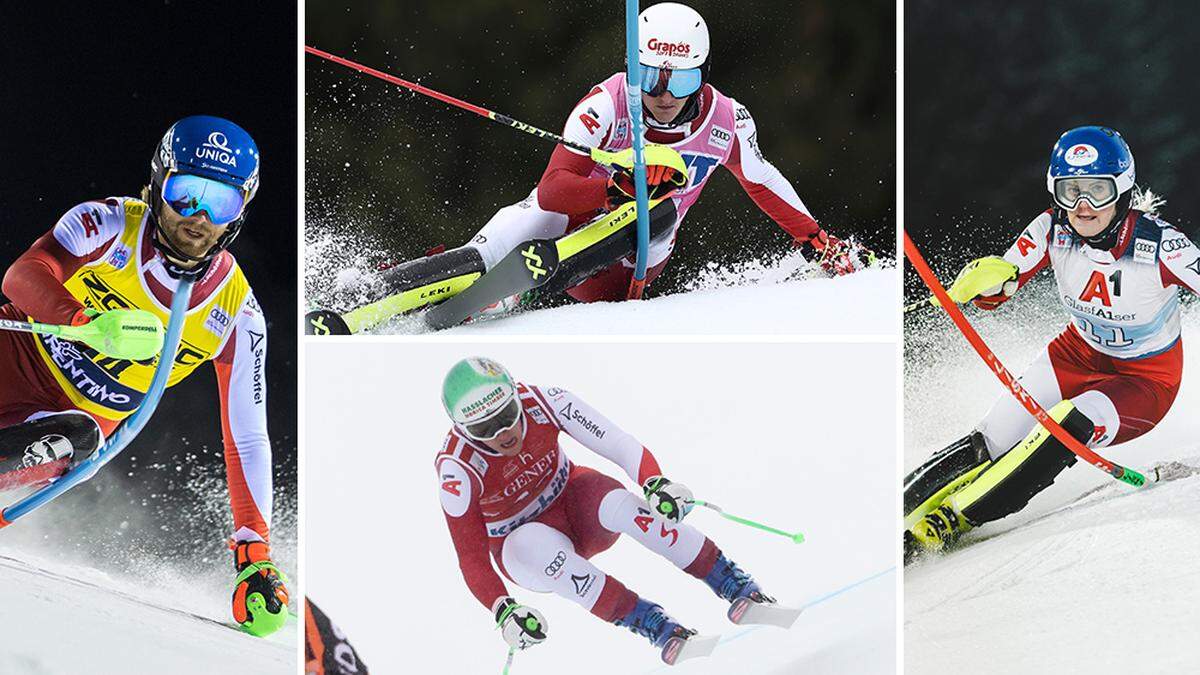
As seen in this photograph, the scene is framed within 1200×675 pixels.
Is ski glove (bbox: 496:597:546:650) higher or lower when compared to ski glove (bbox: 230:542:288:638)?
lower

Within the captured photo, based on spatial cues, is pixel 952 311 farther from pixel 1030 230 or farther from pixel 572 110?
pixel 572 110

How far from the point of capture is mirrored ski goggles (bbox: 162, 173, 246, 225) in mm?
2889

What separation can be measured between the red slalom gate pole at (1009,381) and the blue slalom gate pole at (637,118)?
72 cm

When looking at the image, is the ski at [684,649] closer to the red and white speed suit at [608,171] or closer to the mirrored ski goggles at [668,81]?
the red and white speed suit at [608,171]

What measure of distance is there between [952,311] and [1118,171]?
1.65 feet

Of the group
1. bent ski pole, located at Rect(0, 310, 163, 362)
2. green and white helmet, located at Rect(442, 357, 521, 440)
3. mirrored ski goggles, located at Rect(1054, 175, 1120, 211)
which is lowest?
green and white helmet, located at Rect(442, 357, 521, 440)

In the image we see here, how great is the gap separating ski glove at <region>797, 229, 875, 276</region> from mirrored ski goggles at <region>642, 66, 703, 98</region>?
1.59 ft

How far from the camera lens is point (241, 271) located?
311 cm

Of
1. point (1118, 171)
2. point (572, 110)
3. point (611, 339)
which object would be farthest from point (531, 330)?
point (1118, 171)

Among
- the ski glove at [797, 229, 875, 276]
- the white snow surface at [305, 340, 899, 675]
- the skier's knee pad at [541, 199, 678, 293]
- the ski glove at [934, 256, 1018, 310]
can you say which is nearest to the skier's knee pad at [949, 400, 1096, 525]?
the white snow surface at [305, 340, 899, 675]

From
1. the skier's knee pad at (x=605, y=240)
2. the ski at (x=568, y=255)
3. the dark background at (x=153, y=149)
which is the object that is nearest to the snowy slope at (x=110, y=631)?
the dark background at (x=153, y=149)

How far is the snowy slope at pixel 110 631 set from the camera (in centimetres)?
312

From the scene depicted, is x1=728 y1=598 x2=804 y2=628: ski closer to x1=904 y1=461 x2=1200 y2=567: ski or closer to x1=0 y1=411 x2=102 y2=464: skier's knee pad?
x1=904 y1=461 x2=1200 y2=567: ski

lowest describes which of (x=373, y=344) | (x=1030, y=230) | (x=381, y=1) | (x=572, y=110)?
(x=373, y=344)
